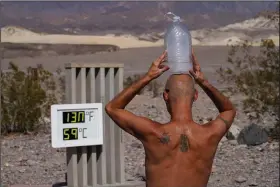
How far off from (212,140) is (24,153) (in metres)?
10.0

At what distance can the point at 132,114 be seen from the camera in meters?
5.14

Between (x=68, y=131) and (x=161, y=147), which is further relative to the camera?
(x=68, y=131)

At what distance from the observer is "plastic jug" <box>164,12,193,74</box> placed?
5.17 m

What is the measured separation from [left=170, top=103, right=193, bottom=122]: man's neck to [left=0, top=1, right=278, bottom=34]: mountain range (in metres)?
103

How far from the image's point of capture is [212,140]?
5098mm

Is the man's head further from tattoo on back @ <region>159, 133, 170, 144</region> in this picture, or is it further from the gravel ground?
the gravel ground

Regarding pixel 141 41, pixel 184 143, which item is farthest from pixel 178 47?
pixel 141 41

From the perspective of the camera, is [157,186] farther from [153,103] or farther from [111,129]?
[153,103]

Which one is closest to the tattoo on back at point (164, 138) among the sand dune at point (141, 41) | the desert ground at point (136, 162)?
the desert ground at point (136, 162)

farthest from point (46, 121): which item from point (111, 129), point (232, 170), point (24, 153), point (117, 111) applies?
point (117, 111)

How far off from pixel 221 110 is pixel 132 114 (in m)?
0.56

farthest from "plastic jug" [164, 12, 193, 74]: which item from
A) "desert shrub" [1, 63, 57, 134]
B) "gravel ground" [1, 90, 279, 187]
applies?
"desert shrub" [1, 63, 57, 134]

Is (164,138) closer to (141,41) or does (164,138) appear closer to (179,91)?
(179,91)

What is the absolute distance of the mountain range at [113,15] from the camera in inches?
4578
